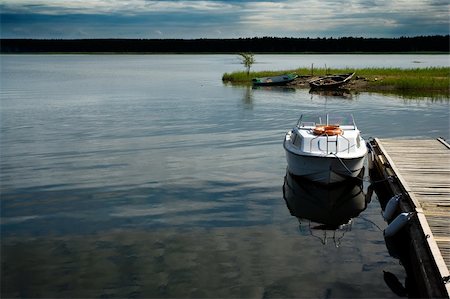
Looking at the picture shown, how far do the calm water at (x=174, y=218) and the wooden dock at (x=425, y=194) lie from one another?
3.51 ft

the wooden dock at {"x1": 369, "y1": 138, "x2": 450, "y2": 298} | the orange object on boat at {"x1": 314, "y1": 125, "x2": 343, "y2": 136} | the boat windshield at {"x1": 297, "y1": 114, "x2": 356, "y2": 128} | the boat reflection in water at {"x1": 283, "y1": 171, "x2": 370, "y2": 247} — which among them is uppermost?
the boat windshield at {"x1": 297, "y1": 114, "x2": 356, "y2": 128}

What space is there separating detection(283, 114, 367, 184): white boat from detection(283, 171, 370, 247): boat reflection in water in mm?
519

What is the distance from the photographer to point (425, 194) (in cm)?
1670

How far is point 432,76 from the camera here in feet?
221

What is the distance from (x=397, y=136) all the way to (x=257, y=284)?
22.8 meters

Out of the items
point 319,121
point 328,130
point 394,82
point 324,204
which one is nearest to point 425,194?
point 324,204

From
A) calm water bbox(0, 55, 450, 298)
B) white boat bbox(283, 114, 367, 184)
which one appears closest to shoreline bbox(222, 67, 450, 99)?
calm water bbox(0, 55, 450, 298)

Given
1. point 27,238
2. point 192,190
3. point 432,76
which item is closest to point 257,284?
point 27,238

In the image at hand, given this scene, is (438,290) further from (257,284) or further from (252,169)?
(252,169)

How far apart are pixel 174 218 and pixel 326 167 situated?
6.30 metres

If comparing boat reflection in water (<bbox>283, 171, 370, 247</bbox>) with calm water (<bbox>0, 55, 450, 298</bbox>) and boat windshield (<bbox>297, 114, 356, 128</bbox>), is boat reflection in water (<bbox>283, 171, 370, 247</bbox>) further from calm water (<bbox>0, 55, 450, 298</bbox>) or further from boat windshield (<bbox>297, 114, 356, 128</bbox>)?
boat windshield (<bbox>297, 114, 356, 128</bbox>)

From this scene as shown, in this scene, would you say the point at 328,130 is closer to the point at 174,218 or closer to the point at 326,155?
the point at 326,155

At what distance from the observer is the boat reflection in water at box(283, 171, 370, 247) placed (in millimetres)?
16573

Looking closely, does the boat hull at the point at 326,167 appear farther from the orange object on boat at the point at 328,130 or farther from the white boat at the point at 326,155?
the orange object on boat at the point at 328,130
